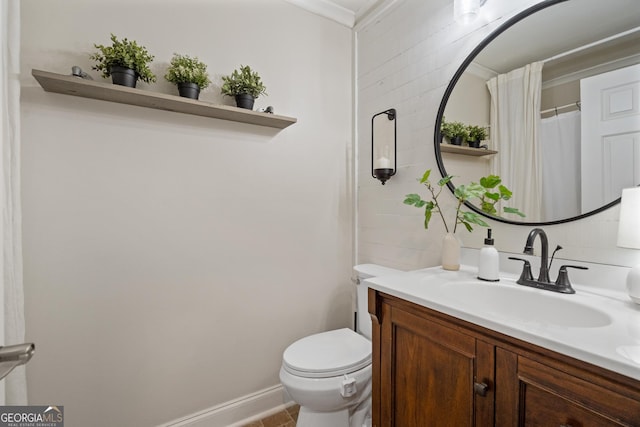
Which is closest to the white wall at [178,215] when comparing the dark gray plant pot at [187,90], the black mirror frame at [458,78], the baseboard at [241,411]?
the baseboard at [241,411]

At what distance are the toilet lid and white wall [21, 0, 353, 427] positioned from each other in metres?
0.35

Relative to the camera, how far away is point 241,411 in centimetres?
160

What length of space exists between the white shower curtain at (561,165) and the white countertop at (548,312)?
29 cm

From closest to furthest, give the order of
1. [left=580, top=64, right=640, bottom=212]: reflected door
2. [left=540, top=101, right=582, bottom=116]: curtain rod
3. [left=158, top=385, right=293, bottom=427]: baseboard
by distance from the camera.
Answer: [left=580, top=64, right=640, bottom=212]: reflected door → [left=540, top=101, right=582, bottom=116]: curtain rod → [left=158, top=385, right=293, bottom=427]: baseboard

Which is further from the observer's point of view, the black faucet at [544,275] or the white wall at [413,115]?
the white wall at [413,115]

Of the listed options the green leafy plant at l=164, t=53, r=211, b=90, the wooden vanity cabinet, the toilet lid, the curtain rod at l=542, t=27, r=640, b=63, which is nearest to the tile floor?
the toilet lid

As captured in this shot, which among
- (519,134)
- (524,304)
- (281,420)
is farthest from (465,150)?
(281,420)

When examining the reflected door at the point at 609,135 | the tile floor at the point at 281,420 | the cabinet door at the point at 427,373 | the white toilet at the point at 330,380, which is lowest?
the tile floor at the point at 281,420

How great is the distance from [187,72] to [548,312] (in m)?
1.77

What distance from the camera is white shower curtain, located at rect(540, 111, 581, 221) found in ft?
3.34

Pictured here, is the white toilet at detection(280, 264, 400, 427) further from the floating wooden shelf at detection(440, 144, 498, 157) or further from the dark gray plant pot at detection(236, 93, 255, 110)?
the dark gray plant pot at detection(236, 93, 255, 110)

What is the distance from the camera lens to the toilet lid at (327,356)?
1.25m

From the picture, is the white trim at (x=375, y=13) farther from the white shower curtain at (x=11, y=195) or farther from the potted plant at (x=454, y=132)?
the white shower curtain at (x=11, y=195)

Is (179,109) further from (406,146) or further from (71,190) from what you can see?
(406,146)
